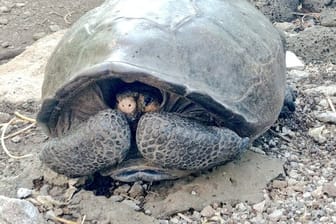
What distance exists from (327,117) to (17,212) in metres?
1.50

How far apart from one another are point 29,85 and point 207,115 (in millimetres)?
1421

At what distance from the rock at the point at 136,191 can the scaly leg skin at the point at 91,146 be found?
142 millimetres

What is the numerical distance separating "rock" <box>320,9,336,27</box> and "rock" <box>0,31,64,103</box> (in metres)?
1.67

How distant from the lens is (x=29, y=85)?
154 inches

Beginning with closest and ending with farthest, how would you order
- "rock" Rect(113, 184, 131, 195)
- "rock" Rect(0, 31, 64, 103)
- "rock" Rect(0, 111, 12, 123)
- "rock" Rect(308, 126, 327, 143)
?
1. "rock" Rect(113, 184, 131, 195)
2. "rock" Rect(308, 126, 327, 143)
3. "rock" Rect(0, 111, 12, 123)
4. "rock" Rect(0, 31, 64, 103)

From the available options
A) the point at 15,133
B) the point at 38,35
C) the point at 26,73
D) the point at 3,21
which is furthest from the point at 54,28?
the point at 15,133

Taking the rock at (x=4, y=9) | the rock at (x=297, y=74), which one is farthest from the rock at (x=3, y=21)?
the rock at (x=297, y=74)

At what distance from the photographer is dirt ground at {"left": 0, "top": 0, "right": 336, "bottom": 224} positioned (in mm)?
2713

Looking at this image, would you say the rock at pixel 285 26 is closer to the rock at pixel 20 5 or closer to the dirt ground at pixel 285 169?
the dirt ground at pixel 285 169

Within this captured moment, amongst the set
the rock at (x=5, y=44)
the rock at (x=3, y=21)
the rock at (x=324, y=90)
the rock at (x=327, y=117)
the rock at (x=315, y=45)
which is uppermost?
the rock at (x=327, y=117)

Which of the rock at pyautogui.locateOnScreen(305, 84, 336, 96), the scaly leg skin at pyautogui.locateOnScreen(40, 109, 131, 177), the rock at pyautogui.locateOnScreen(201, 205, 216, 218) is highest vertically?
the scaly leg skin at pyautogui.locateOnScreen(40, 109, 131, 177)

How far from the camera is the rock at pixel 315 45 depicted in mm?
4098

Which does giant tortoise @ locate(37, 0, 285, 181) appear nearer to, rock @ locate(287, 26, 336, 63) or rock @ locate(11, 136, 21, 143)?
rock @ locate(11, 136, 21, 143)

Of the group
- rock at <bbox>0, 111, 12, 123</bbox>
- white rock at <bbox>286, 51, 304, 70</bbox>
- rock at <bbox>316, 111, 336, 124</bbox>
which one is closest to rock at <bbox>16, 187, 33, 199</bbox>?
rock at <bbox>0, 111, 12, 123</bbox>
